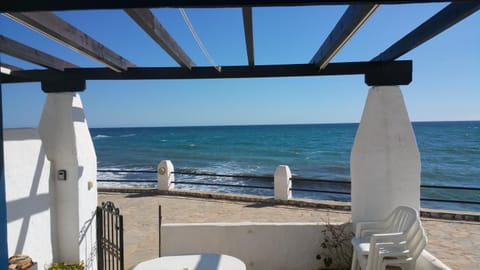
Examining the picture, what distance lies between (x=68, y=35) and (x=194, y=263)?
205cm

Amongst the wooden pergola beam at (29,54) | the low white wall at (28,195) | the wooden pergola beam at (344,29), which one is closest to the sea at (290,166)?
the low white wall at (28,195)

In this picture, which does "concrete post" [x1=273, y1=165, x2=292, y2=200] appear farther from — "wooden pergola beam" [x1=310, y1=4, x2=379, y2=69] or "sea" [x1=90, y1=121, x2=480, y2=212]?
"wooden pergola beam" [x1=310, y1=4, x2=379, y2=69]

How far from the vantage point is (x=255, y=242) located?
3.70 meters

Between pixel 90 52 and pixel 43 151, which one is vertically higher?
pixel 90 52

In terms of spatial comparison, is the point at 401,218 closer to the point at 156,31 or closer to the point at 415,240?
the point at 415,240

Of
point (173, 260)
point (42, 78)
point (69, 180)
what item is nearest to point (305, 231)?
point (173, 260)

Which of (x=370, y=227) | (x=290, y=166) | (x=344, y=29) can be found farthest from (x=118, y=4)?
(x=290, y=166)

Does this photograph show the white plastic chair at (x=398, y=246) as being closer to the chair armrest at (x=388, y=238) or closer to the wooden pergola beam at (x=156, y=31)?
the chair armrest at (x=388, y=238)

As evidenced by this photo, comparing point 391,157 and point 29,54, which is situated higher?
point 29,54

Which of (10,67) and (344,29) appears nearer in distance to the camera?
(344,29)

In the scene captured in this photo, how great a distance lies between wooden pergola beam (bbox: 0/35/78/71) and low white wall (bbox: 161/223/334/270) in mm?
2134

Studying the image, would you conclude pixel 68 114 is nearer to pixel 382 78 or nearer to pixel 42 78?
pixel 42 78

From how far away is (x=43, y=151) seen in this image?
→ 350 cm

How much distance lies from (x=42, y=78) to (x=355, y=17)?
11.1 feet
